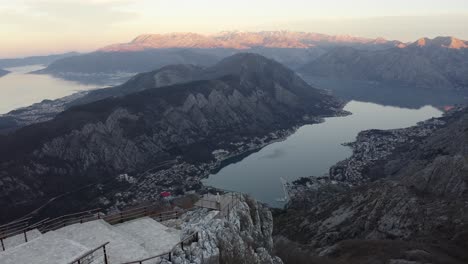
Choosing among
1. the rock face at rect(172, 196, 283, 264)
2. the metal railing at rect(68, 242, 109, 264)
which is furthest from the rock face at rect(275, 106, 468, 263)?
the metal railing at rect(68, 242, 109, 264)

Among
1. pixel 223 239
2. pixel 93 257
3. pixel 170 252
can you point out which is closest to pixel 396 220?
pixel 223 239

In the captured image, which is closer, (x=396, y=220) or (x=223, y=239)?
(x=223, y=239)

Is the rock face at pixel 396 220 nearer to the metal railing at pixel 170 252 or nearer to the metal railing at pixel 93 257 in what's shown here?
the metal railing at pixel 170 252

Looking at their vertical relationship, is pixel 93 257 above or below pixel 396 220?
above

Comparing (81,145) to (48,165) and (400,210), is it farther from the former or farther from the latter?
(400,210)

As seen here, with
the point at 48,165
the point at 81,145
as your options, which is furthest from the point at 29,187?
the point at 81,145

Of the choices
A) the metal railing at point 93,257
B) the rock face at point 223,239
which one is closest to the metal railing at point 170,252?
the rock face at point 223,239

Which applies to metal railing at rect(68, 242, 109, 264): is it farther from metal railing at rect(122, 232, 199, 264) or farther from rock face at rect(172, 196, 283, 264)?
rock face at rect(172, 196, 283, 264)

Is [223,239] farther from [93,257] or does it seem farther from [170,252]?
[93,257]

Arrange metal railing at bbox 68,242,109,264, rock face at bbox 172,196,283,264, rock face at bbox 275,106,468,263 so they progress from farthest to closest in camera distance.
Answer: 1. rock face at bbox 275,106,468,263
2. rock face at bbox 172,196,283,264
3. metal railing at bbox 68,242,109,264
